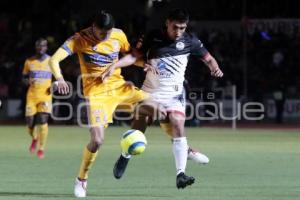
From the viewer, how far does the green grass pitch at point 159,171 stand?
11.0 m

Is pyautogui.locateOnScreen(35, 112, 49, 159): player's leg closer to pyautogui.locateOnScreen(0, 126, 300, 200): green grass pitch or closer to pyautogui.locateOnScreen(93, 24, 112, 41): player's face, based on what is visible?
pyautogui.locateOnScreen(0, 126, 300, 200): green grass pitch

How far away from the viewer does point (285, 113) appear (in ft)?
99.8

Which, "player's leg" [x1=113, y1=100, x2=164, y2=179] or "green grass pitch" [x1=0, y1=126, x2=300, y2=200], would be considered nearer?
"green grass pitch" [x1=0, y1=126, x2=300, y2=200]

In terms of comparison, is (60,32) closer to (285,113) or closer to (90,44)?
(285,113)

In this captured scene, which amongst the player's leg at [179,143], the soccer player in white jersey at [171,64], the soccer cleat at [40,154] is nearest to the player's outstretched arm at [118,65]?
the soccer player in white jersey at [171,64]

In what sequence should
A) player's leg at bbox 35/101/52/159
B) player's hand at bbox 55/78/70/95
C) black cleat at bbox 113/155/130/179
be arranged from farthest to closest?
player's leg at bbox 35/101/52/159, black cleat at bbox 113/155/130/179, player's hand at bbox 55/78/70/95

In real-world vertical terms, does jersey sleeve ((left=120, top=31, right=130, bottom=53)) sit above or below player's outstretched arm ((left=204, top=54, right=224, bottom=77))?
above

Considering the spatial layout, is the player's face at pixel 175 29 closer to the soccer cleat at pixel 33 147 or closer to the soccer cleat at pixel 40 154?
the soccer cleat at pixel 40 154

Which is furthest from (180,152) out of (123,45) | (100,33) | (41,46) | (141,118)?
(41,46)

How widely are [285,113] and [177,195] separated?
20.2 metres

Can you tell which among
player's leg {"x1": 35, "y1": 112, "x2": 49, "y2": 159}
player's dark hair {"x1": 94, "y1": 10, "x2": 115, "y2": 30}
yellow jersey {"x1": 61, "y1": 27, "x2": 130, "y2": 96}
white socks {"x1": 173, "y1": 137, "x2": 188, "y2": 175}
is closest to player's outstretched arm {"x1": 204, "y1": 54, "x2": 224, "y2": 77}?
white socks {"x1": 173, "y1": 137, "x2": 188, "y2": 175}

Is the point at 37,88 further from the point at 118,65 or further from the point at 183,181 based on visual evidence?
the point at 183,181

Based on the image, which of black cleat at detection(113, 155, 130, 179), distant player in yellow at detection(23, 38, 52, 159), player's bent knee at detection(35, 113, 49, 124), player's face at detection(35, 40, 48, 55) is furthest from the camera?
distant player in yellow at detection(23, 38, 52, 159)

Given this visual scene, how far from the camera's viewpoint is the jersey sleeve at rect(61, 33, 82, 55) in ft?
36.4
